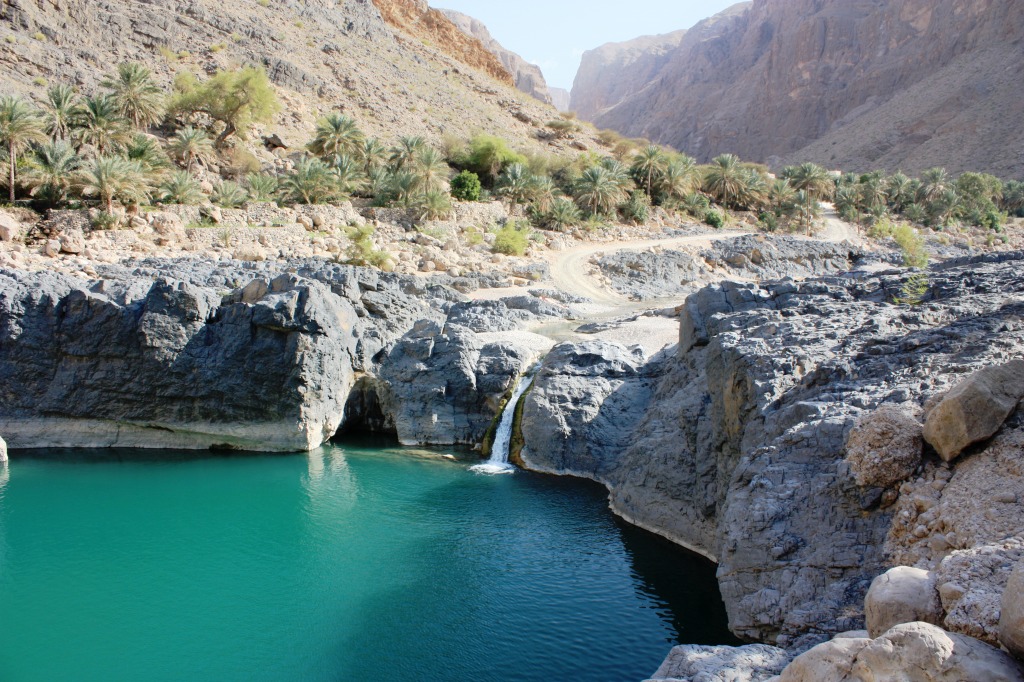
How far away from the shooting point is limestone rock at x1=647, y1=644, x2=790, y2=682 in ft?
21.0

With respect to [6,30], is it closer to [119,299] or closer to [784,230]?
[119,299]

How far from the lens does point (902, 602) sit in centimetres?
516

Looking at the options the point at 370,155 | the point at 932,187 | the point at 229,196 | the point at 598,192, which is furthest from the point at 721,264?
the point at 229,196

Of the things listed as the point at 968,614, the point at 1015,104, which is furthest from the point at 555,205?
the point at 1015,104

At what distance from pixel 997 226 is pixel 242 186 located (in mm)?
49526

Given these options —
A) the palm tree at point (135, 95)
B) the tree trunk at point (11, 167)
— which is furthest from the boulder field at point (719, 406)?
the palm tree at point (135, 95)

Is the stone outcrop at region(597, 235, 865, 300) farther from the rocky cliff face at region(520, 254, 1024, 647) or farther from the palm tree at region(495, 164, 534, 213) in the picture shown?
the rocky cliff face at region(520, 254, 1024, 647)

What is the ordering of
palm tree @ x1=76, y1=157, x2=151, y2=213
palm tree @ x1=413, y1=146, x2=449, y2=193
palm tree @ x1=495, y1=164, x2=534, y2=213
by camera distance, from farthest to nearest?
1. palm tree @ x1=495, y1=164, x2=534, y2=213
2. palm tree @ x1=413, y1=146, x2=449, y2=193
3. palm tree @ x1=76, y1=157, x2=151, y2=213

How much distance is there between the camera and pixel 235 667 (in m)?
8.51

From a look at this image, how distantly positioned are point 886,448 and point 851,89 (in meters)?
106

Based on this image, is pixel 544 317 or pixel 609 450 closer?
pixel 609 450

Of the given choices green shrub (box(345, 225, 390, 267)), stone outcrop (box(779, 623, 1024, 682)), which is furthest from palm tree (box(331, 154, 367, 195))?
stone outcrop (box(779, 623, 1024, 682))

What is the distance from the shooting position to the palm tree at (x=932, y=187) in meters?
49.8

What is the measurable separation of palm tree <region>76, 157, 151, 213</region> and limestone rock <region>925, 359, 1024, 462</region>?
2980 centimetres
